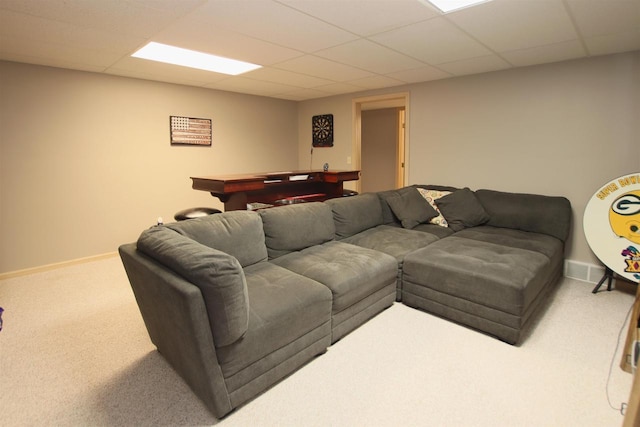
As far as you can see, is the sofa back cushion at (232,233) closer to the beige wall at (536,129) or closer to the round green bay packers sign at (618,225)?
the beige wall at (536,129)

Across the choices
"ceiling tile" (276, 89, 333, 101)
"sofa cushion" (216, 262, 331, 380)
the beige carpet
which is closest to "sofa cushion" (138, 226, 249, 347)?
"sofa cushion" (216, 262, 331, 380)

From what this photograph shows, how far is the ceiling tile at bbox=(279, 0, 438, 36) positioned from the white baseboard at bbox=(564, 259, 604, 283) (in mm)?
2979

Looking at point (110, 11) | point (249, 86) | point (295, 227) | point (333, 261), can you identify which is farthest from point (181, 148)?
point (333, 261)

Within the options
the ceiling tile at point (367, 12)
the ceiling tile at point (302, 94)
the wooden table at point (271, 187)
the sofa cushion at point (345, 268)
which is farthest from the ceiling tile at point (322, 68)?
the sofa cushion at point (345, 268)

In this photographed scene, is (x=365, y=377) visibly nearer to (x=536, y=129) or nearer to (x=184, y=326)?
(x=184, y=326)

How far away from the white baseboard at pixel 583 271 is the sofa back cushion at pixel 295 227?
259 cm

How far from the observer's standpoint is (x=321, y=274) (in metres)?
2.36

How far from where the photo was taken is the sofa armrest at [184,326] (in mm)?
1541

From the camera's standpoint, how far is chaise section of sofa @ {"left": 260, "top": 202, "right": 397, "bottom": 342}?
2338mm

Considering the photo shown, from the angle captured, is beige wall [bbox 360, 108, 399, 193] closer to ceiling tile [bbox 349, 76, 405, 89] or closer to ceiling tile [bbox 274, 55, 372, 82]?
ceiling tile [bbox 349, 76, 405, 89]

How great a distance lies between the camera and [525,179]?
3.78 meters

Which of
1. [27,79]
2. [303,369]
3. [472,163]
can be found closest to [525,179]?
[472,163]

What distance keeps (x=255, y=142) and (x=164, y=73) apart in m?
1.93

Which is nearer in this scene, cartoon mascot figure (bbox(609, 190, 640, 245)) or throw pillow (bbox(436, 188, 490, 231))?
cartoon mascot figure (bbox(609, 190, 640, 245))
